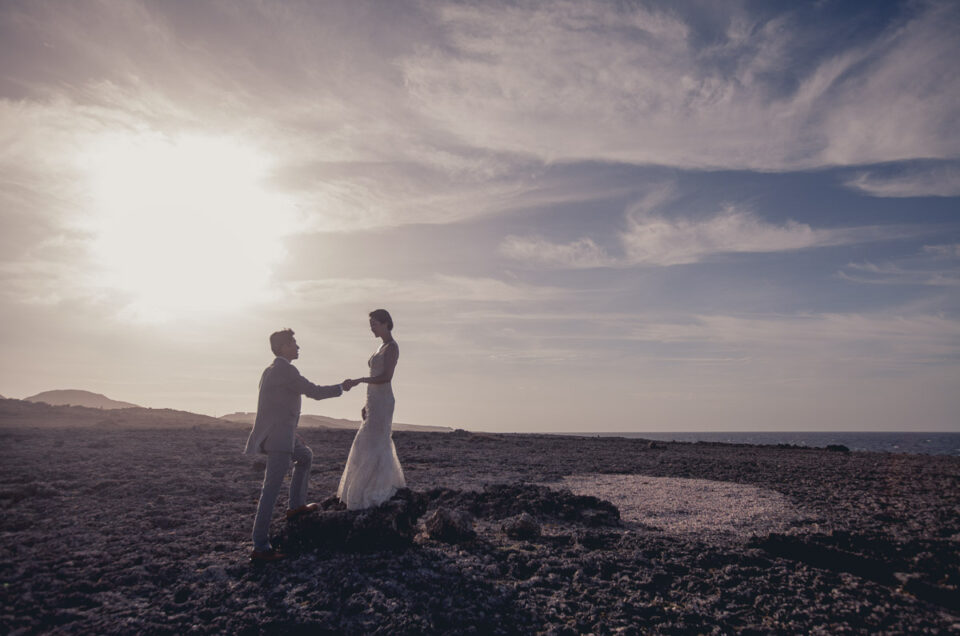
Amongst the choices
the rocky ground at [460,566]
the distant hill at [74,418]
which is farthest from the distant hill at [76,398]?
the rocky ground at [460,566]

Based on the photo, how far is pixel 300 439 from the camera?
7.68 metres

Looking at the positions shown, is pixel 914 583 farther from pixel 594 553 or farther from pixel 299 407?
pixel 299 407

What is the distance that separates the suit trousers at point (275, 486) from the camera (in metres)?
6.75

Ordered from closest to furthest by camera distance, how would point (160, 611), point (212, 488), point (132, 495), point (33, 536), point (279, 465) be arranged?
point (160, 611)
point (279, 465)
point (33, 536)
point (132, 495)
point (212, 488)

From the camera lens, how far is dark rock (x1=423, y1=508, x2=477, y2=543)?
7625 millimetres

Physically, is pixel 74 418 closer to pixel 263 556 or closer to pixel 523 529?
pixel 263 556

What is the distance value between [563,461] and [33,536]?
16.5 metres

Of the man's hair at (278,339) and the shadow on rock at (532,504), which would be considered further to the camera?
the shadow on rock at (532,504)

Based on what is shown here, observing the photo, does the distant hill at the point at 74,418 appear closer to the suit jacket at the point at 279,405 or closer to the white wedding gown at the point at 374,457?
the suit jacket at the point at 279,405

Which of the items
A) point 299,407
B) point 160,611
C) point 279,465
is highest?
point 299,407

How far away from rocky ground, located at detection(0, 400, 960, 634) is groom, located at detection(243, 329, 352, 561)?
421 mm

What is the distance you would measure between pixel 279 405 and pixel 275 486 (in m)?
1.08

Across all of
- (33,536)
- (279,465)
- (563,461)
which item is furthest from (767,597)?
(563,461)

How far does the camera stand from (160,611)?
5.37 metres
